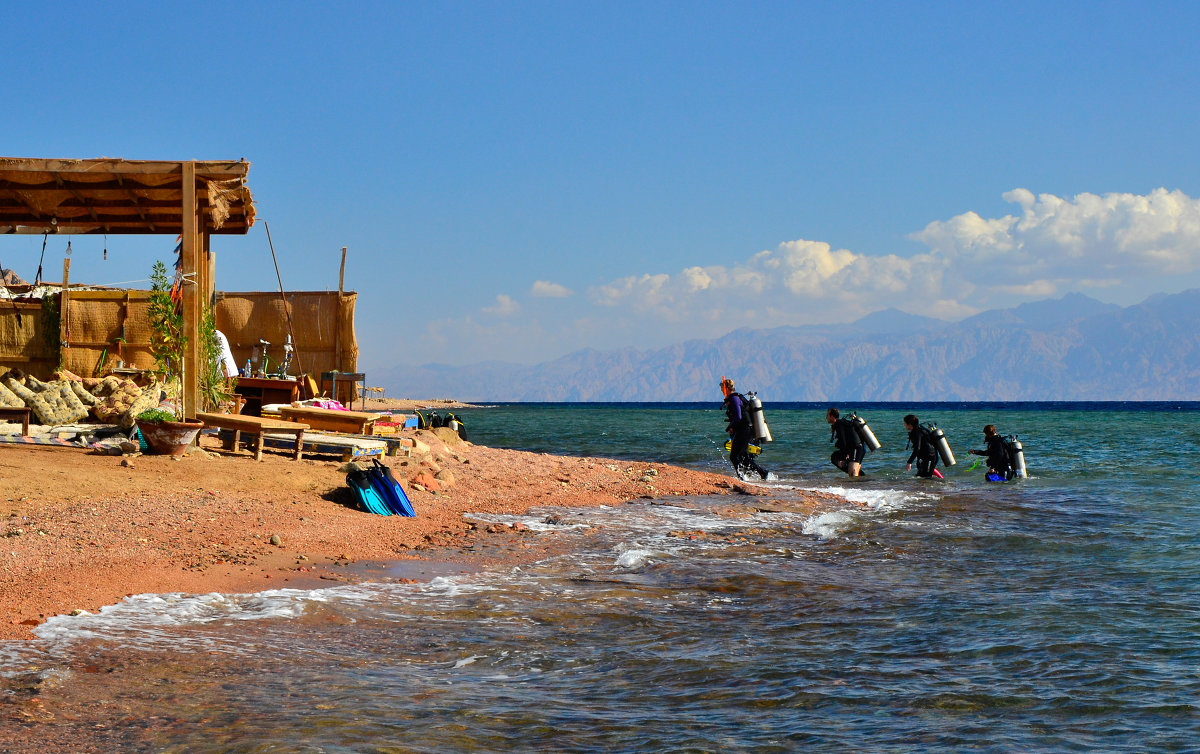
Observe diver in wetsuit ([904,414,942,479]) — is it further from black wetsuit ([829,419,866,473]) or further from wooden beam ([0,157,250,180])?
wooden beam ([0,157,250,180])

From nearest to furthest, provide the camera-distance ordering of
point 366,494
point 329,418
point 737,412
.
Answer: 1. point 366,494
2. point 329,418
3. point 737,412

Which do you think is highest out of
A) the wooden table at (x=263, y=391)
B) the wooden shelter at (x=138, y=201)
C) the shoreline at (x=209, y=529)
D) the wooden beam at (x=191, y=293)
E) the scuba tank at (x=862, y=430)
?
the wooden shelter at (x=138, y=201)

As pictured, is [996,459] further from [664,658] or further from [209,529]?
[209,529]

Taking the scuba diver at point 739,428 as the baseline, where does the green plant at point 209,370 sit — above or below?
above

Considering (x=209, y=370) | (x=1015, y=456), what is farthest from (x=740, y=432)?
(x=209, y=370)

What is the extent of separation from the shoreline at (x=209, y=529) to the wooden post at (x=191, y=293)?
773mm

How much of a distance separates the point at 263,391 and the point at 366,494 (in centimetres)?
654

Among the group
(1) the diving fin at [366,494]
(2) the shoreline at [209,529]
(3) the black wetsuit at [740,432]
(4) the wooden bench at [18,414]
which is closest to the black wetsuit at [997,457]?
(3) the black wetsuit at [740,432]

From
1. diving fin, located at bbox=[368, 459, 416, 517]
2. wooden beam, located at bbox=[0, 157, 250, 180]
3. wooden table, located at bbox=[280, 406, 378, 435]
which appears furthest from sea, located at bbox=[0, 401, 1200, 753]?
wooden beam, located at bbox=[0, 157, 250, 180]

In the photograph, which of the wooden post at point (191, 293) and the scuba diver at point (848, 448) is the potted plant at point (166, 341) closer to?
the wooden post at point (191, 293)

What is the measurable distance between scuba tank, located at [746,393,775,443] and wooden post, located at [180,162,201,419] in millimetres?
9402

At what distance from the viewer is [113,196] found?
1433 centimetres

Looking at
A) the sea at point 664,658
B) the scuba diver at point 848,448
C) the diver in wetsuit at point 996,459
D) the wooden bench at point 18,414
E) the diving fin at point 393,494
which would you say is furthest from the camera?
the diver in wetsuit at point 996,459

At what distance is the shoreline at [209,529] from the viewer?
7.22 m
